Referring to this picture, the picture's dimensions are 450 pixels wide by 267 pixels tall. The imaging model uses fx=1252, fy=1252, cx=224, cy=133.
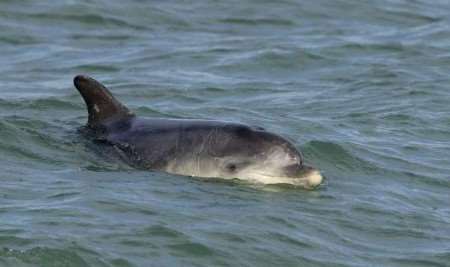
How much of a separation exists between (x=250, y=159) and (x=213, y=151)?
45 cm

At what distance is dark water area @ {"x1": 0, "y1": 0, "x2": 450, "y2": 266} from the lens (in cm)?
1136

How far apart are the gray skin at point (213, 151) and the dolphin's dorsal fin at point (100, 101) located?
0.38 metres

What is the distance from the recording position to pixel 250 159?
44.0 ft

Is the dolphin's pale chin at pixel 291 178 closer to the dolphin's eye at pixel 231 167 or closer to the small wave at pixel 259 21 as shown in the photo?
the dolphin's eye at pixel 231 167

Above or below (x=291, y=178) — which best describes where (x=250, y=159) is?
above

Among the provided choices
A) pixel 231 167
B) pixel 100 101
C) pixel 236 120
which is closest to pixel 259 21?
pixel 236 120

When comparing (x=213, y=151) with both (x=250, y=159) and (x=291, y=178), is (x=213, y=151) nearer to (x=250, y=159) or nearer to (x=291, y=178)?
(x=250, y=159)

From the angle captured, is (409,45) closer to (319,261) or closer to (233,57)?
(233,57)

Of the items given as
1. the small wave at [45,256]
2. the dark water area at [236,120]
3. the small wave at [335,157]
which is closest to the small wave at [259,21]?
the dark water area at [236,120]

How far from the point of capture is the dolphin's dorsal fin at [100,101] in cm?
1486

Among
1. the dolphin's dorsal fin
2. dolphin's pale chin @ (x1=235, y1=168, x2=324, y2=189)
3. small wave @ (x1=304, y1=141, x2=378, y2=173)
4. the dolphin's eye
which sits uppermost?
the dolphin's dorsal fin

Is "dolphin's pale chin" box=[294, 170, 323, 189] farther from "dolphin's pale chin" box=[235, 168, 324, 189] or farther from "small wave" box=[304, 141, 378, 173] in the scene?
"small wave" box=[304, 141, 378, 173]

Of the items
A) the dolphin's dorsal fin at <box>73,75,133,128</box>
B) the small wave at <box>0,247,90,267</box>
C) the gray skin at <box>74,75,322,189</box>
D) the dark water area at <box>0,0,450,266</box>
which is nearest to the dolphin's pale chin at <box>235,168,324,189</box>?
the gray skin at <box>74,75,322,189</box>

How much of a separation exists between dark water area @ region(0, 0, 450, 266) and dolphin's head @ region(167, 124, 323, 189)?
18cm
